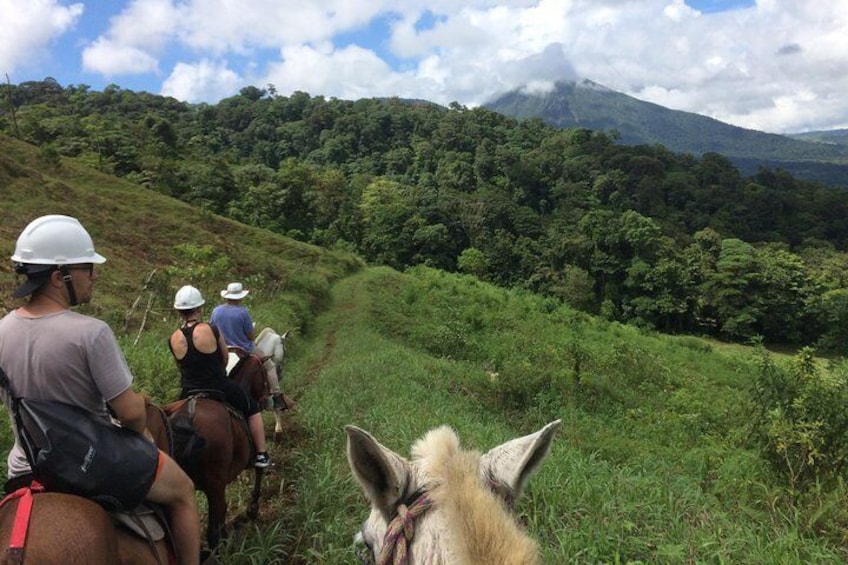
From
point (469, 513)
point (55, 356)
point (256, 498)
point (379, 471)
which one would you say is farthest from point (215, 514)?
point (469, 513)

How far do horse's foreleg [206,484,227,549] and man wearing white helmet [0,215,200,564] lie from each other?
5.90 ft

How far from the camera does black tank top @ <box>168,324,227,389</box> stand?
3.96 m

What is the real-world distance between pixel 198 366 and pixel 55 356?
84.7 inches

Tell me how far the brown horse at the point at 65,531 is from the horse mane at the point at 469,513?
4.52ft

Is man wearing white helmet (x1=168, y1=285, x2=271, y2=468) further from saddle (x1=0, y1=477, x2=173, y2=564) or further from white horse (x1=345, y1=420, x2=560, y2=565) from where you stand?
white horse (x1=345, y1=420, x2=560, y2=565)

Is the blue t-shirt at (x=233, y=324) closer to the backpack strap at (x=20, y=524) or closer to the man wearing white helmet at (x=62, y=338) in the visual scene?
the man wearing white helmet at (x=62, y=338)

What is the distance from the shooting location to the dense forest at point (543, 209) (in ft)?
121

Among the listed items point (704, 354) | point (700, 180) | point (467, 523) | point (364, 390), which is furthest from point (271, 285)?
point (700, 180)

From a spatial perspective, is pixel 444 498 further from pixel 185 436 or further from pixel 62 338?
pixel 185 436

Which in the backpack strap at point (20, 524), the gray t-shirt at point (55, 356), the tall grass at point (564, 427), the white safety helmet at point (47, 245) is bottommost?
the tall grass at point (564, 427)

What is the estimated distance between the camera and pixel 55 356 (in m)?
1.95

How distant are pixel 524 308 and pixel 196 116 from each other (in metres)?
71.3

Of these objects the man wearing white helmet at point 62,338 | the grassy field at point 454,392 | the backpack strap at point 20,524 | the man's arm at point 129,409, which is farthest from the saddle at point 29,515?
the grassy field at point 454,392

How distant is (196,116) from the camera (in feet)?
251
